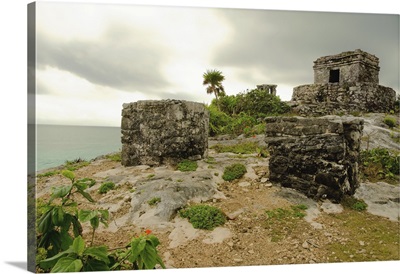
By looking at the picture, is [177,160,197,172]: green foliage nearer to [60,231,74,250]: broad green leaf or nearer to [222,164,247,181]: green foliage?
[222,164,247,181]: green foliage

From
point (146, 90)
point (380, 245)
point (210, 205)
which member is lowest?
point (380, 245)

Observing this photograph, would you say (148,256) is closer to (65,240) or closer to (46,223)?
(65,240)

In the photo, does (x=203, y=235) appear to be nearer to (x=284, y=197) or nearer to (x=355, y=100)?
(x=284, y=197)

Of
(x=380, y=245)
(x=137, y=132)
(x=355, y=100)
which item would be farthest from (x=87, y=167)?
(x=355, y=100)

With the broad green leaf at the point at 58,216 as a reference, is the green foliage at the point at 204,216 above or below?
below

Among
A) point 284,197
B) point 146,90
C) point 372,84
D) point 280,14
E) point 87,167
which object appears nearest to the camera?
point 280,14

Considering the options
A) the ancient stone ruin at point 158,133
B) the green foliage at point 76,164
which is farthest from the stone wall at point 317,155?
the green foliage at point 76,164

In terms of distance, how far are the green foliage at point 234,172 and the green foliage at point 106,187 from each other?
87.4 inches

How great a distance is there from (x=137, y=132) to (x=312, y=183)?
4.26m

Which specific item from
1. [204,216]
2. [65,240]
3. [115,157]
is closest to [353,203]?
[204,216]

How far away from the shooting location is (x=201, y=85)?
6.48 metres

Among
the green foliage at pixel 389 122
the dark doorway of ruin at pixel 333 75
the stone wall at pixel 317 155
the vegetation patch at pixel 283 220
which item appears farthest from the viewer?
the dark doorway of ruin at pixel 333 75

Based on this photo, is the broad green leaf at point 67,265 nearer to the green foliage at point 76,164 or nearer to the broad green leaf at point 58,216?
the broad green leaf at point 58,216

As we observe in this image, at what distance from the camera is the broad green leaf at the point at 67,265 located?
9.03 feet
